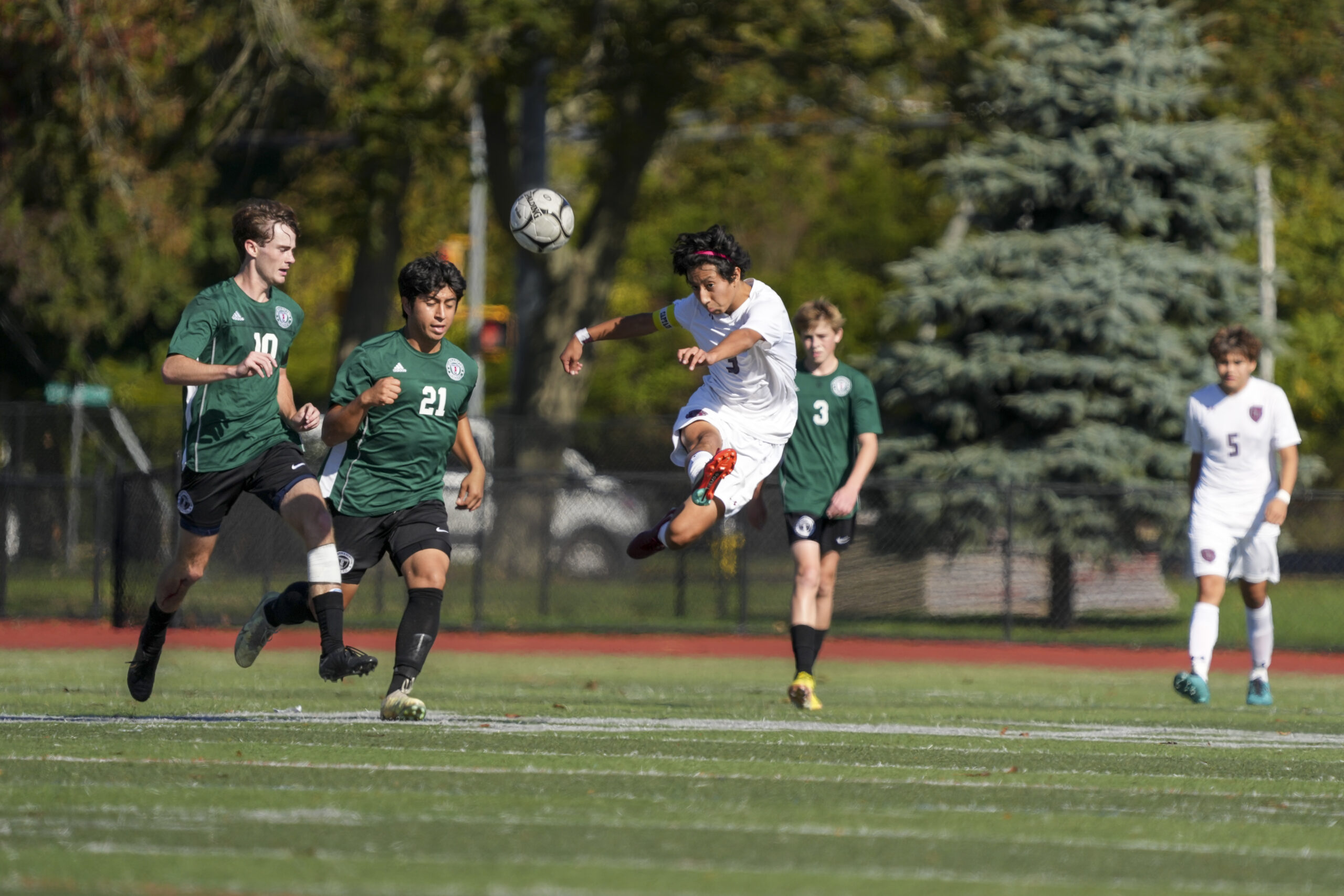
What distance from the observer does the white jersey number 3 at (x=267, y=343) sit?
8.20 metres

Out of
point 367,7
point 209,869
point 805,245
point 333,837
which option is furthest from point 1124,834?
point 805,245

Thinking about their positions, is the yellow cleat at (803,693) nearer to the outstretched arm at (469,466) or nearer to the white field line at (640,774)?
the outstretched arm at (469,466)

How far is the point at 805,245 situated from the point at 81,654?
4247 centimetres

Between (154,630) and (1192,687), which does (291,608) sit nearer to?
(154,630)

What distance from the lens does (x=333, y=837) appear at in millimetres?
4934

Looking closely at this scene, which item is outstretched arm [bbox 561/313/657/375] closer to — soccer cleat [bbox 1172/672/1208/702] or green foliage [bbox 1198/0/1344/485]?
soccer cleat [bbox 1172/672/1208/702]

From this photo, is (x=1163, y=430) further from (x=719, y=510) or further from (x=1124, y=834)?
(x=1124, y=834)

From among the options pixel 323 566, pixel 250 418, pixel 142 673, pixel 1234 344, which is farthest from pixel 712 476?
pixel 1234 344

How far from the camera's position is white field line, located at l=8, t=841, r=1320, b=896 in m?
4.55

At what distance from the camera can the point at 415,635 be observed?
8.17 m

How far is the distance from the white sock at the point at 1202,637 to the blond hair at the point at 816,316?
8.96 ft

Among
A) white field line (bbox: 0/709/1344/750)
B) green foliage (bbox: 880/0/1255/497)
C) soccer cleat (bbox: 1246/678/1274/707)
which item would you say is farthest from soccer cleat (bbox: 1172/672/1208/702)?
green foliage (bbox: 880/0/1255/497)

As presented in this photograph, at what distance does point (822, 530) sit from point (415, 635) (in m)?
3.25

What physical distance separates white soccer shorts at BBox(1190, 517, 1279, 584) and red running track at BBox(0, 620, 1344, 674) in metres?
5.47
